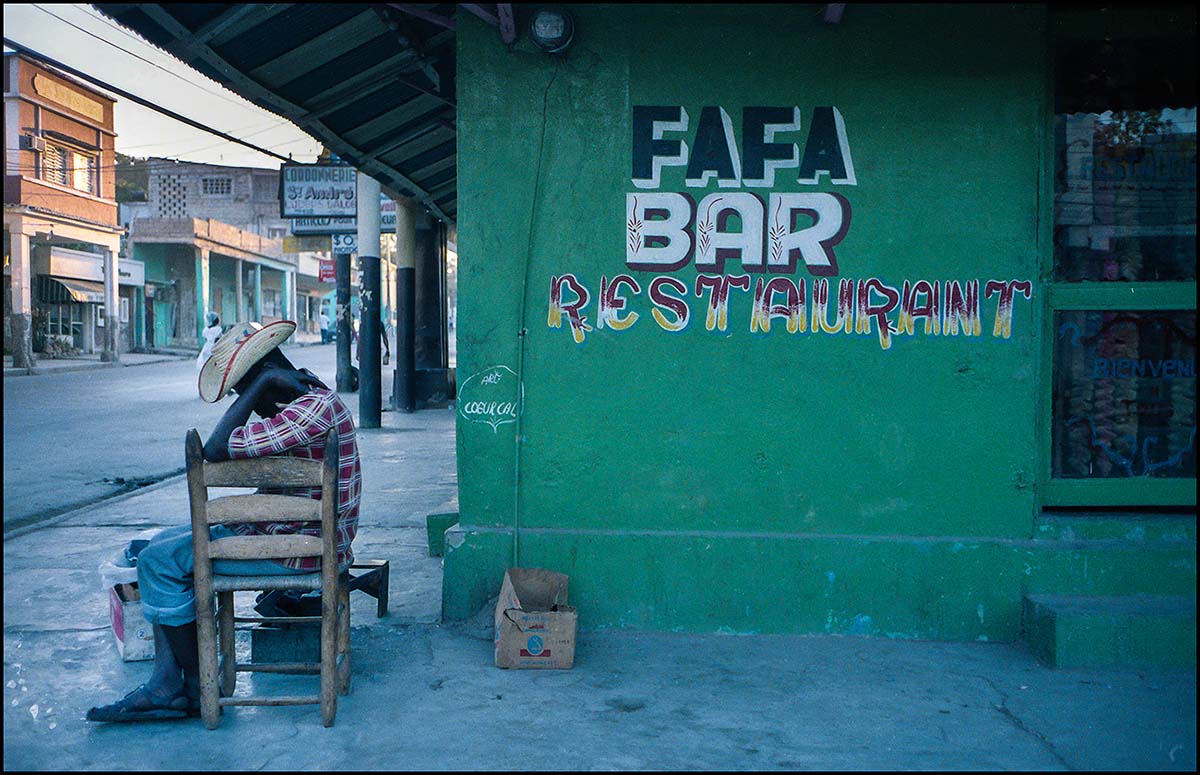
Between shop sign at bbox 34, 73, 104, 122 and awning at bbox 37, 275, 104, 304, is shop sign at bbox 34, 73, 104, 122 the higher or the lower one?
the higher one

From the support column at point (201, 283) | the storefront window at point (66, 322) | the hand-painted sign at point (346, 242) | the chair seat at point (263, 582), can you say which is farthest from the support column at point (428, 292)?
the support column at point (201, 283)

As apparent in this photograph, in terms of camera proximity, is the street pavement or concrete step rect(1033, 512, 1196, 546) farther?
concrete step rect(1033, 512, 1196, 546)

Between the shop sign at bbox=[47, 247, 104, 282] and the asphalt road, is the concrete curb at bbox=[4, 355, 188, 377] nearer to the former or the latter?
the asphalt road

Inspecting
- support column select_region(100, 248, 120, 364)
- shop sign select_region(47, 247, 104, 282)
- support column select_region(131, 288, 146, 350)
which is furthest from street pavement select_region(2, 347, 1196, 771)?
support column select_region(131, 288, 146, 350)

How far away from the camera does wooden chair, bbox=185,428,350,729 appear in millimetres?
3754

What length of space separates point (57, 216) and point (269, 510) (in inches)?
1190

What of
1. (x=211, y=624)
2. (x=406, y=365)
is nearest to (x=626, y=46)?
(x=211, y=624)

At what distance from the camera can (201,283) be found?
1647 inches

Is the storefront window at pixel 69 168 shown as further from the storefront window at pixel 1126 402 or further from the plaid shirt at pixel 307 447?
the storefront window at pixel 1126 402

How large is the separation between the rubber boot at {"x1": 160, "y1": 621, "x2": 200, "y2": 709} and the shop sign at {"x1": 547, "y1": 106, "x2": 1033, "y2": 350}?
8.53ft

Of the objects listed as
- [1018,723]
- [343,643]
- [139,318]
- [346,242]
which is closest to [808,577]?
[1018,723]

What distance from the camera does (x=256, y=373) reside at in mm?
4129

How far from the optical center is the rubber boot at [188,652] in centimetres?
391

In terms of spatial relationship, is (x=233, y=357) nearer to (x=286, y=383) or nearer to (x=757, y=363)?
(x=286, y=383)
